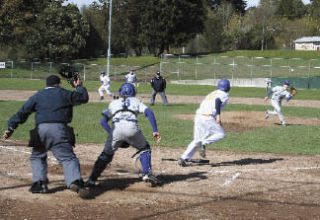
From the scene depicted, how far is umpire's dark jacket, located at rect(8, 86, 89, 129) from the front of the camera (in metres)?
7.85

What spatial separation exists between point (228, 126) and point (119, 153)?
283 inches

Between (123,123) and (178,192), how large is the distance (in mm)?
1484

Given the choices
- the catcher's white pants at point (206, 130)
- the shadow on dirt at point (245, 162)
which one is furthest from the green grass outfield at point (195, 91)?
the catcher's white pants at point (206, 130)

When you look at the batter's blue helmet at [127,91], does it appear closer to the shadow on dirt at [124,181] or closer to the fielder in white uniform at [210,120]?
the shadow on dirt at [124,181]

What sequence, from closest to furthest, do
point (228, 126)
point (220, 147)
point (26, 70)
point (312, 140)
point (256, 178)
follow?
point (256, 178) → point (220, 147) → point (312, 140) → point (228, 126) → point (26, 70)

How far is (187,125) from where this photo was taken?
18688 mm

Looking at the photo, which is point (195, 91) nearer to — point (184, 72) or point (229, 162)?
point (184, 72)

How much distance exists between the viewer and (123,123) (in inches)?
326

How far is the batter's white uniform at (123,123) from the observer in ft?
27.0

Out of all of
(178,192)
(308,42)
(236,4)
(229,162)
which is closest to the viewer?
(178,192)

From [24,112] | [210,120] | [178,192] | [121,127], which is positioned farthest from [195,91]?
[24,112]

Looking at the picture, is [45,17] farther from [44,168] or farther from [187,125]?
[44,168]

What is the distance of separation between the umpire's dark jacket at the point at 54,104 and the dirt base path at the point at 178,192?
4.13ft

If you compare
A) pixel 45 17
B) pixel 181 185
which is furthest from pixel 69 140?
pixel 45 17
